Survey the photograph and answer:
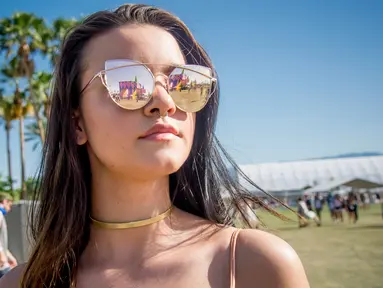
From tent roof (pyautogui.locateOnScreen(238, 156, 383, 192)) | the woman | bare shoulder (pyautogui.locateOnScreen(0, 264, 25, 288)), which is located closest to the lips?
the woman

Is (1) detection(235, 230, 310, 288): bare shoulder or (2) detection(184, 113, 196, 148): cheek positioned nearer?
(1) detection(235, 230, 310, 288): bare shoulder

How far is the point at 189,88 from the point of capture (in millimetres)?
1383

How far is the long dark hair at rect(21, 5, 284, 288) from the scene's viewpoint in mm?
1463

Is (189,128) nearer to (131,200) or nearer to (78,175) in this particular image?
(131,200)

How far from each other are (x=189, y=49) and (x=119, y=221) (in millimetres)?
623

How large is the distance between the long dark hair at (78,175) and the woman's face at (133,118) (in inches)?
2.5

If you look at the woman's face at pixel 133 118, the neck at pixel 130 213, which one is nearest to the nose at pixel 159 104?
the woman's face at pixel 133 118

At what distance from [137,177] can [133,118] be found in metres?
0.18

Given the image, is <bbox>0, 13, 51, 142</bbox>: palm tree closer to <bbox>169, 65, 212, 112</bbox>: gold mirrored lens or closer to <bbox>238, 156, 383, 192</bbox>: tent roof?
<bbox>169, 65, 212, 112</bbox>: gold mirrored lens

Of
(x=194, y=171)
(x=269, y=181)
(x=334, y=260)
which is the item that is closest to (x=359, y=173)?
(x=269, y=181)

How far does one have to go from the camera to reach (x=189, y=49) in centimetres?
157

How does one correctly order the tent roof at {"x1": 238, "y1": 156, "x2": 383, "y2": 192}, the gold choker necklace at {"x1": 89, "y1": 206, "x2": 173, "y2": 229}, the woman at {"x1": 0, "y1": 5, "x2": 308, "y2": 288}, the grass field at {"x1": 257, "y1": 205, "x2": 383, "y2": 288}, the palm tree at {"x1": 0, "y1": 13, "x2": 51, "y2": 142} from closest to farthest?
the woman at {"x1": 0, "y1": 5, "x2": 308, "y2": 288}
the gold choker necklace at {"x1": 89, "y1": 206, "x2": 173, "y2": 229}
the grass field at {"x1": 257, "y1": 205, "x2": 383, "y2": 288}
the palm tree at {"x1": 0, "y1": 13, "x2": 51, "y2": 142}
the tent roof at {"x1": 238, "y1": 156, "x2": 383, "y2": 192}

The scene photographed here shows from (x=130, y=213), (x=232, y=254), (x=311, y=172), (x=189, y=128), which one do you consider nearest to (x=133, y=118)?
(x=189, y=128)

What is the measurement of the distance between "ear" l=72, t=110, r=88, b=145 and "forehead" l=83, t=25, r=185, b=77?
149 mm
